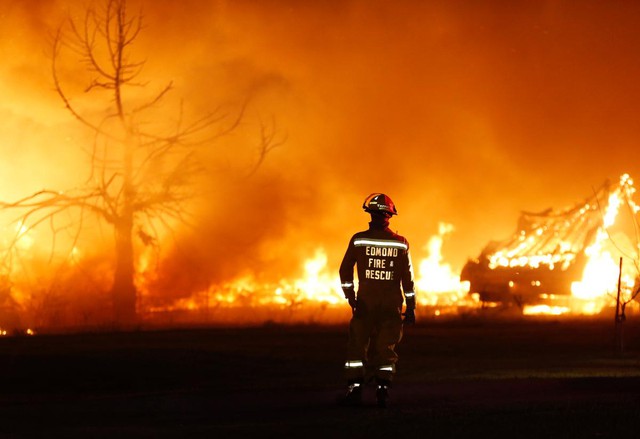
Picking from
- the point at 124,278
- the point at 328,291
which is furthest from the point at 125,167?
the point at 328,291

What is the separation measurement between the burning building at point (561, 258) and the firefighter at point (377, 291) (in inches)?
969

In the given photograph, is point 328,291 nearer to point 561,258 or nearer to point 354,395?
point 561,258

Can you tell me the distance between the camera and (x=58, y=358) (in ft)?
50.9

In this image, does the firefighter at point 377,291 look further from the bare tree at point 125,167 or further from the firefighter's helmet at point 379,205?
the bare tree at point 125,167

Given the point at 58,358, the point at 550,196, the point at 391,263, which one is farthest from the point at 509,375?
the point at 550,196

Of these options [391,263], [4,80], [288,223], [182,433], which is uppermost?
[4,80]

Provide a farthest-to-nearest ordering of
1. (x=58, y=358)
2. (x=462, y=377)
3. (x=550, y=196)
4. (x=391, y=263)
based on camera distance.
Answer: (x=550, y=196) → (x=58, y=358) → (x=462, y=377) → (x=391, y=263)

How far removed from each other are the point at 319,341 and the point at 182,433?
11.4 metres

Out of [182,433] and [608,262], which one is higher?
[608,262]

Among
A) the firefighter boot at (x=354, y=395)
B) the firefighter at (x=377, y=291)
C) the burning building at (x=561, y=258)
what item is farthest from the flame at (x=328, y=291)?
the firefighter boot at (x=354, y=395)

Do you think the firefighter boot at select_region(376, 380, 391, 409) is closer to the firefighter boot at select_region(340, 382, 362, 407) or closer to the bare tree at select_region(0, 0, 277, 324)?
the firefighter boot at select_region(340, 382, 362, 407)

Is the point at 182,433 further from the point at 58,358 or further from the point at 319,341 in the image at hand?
the point at 319,341

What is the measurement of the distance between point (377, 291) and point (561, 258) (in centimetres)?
2624

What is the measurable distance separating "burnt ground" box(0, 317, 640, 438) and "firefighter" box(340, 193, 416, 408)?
47 centimetres
